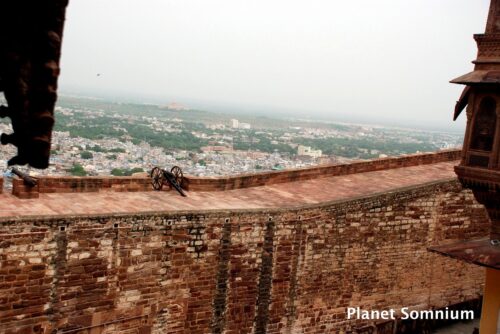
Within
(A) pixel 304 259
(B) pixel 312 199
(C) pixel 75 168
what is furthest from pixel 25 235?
(C) pixel 75 168

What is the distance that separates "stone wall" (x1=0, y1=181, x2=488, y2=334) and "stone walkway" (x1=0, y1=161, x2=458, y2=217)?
501mm

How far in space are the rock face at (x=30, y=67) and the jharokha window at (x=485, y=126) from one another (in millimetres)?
7392

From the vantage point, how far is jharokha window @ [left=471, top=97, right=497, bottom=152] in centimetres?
875

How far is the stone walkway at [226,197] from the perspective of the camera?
8922 millimetres

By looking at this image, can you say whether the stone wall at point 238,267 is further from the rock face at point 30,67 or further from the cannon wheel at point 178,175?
the rock face at point 30,67

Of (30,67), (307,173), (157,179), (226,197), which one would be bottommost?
(226,197)

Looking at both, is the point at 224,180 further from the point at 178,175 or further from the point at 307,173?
the point at 307,173

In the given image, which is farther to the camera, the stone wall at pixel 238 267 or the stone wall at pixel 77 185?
the stone wall at pixel 77 185

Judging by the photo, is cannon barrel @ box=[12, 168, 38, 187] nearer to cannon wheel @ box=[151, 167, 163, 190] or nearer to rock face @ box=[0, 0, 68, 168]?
cannon wheel @ box=[151, 167, 163, 190]

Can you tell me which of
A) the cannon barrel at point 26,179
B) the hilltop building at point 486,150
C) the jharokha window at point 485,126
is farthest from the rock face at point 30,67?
the jharokha window at point 485,126

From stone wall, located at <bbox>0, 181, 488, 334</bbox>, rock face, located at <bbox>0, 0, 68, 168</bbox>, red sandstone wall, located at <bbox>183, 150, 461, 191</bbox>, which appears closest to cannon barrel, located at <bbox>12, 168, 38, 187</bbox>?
stone wall, located at <bbox>0, 181, 488, 334</bbox>

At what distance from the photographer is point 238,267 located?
9.73 meters

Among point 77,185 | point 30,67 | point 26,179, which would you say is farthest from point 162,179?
point 30,67

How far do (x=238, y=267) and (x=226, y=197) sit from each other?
1867 millimetres
